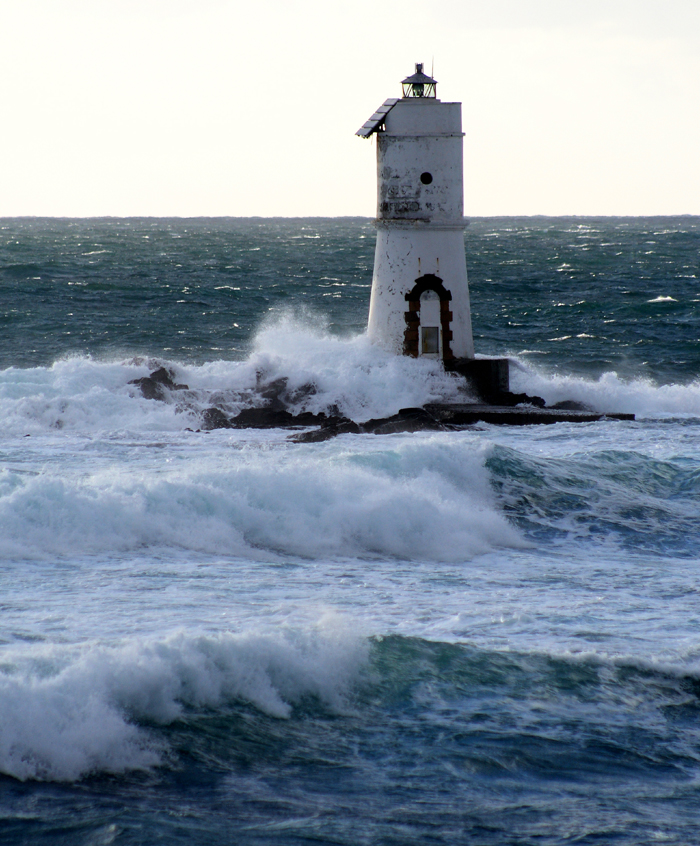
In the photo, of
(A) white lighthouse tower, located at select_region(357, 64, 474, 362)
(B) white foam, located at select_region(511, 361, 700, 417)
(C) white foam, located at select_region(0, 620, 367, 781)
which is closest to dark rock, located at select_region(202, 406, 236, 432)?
(A) white lighthouse tower, located at select_region(357, 64, 474, 362)

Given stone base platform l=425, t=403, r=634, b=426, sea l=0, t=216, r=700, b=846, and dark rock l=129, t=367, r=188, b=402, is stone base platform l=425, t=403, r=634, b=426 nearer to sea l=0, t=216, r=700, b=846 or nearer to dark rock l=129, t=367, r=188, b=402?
sea l=0, t=216, r=700, b=846

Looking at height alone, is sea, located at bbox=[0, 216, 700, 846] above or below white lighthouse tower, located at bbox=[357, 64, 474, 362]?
below

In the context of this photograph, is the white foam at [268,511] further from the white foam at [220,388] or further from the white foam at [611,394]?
the white foam at [611,394]

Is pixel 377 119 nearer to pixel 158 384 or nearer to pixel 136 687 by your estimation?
pixel 158 384

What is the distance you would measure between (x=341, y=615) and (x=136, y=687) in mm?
1850

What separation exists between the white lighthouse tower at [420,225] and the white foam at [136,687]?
10750 millimetres

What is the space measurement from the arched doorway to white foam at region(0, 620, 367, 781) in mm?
10697

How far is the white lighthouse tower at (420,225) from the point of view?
54.4 feet

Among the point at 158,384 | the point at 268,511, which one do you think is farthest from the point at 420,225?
the point at 268,511

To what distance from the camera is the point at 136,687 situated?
5.88 meters

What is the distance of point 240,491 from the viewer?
1009 centimetres

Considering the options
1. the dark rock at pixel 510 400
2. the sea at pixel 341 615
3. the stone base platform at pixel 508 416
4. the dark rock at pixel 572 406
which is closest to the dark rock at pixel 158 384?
the sea at pixel 341 615

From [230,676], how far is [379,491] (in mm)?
4245

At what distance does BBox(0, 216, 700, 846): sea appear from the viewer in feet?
17.1
